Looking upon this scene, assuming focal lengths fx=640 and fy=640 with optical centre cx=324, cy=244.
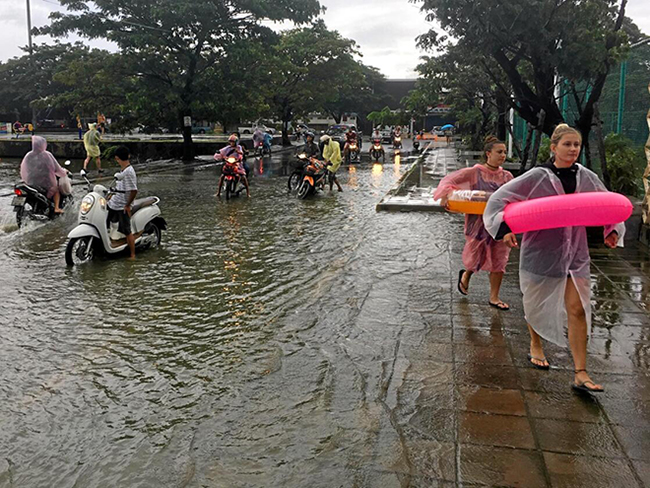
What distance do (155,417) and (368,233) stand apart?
6.54 m

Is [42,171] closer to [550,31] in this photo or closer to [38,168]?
[38,168]

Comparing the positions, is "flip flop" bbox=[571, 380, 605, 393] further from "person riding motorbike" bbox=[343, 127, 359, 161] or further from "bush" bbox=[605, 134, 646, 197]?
"person riding motorbike" bbox=[343, 127, 359, 161]

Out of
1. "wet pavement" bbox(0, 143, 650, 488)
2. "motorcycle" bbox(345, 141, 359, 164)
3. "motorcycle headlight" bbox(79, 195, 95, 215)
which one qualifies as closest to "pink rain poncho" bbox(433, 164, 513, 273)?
"wet pavement" bbox(0, 143, 650, 488)

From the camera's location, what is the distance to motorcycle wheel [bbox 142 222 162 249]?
8.88 metres

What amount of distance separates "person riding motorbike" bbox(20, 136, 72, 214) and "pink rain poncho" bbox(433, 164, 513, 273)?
8.00 m

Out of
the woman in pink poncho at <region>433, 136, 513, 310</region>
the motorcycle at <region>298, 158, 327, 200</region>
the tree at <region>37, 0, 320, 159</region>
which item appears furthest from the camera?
the tree at <region>37, 0, 320, 159</region>

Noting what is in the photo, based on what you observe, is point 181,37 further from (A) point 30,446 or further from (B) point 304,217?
(A) point 30,446

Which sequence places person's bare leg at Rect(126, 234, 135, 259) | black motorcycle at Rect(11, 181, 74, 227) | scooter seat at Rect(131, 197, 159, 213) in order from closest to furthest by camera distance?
person's bare leg at Rect(126, 234, 135, 259)
scooter seat at Rect(131, 197, 159, 213)
black motorcycle at Rect(11, 181, 74, 227)

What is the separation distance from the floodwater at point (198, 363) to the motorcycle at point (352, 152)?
1966 cm

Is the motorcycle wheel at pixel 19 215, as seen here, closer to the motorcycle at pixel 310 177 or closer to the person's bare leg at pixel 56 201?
the person's bare leg at pixel 56 201

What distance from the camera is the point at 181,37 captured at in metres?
25.3

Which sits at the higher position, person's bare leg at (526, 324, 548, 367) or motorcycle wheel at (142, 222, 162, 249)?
motorcycle wheel at (142, 222, 162, 249)

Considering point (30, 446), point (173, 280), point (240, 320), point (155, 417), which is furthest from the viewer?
point (173, 280)

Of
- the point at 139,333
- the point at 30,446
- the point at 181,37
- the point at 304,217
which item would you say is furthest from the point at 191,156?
the point at 30,446
